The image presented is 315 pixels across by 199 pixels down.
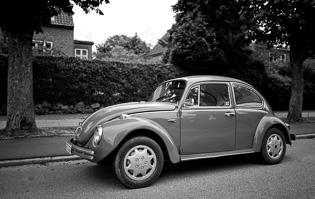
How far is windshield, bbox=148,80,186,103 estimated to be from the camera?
4.86 m

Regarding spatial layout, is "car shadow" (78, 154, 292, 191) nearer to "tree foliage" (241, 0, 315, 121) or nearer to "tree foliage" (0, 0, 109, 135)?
"tree foliage" (0, 0, 109, 135)

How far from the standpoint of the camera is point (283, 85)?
57.8ft

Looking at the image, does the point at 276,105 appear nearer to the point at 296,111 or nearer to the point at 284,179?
the point at 296,111

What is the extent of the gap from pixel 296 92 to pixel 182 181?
10282 millimetres

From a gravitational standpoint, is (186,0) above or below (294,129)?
above

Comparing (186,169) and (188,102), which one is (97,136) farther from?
(186,169)

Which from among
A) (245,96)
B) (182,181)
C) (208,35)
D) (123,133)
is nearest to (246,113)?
(245,96)

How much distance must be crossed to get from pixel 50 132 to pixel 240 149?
19.1 ft

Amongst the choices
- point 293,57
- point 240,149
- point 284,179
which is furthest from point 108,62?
point 284,179

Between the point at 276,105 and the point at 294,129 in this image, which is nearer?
the point at 294,129

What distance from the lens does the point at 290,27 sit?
11.4 meters

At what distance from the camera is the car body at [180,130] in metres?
4.05

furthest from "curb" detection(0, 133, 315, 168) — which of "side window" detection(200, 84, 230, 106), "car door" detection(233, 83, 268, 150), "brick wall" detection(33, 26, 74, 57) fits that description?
"brick wall" detection(33, 26, 74, 57)

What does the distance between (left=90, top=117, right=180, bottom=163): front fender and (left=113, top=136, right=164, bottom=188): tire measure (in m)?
0.15
